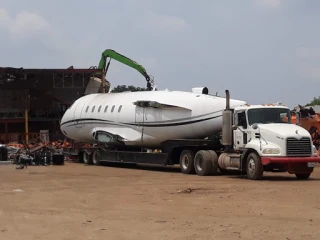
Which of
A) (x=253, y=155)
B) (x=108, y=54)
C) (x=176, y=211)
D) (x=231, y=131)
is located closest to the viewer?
(x=176, y=211)

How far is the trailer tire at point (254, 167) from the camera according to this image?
19.6m

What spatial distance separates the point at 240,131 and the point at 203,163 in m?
2.26

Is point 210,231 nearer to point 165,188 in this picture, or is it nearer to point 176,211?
point 176,211

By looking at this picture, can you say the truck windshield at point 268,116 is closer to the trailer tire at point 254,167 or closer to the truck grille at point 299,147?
the trailer tire at point 254,167

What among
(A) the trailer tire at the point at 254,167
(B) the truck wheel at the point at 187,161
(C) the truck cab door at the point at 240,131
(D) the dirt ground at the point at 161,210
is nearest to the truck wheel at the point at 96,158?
(B) the truck wheel at the point at 187,161

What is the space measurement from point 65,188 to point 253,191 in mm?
5870

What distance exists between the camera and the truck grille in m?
19.3

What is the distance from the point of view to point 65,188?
695 inches

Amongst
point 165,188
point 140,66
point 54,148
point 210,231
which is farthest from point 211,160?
point 140,66

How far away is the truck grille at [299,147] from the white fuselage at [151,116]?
4084 millimetres

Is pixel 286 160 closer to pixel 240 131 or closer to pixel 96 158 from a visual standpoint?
pixel 240 131

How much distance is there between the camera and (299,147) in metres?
19.4

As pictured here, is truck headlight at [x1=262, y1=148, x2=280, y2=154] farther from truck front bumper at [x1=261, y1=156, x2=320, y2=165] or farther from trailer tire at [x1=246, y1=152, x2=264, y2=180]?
trailer tire at [x1=246, y1=152, x2=264, y2=180]

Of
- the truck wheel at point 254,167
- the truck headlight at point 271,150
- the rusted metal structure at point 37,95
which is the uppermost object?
the rusted metal structure at point 37,95
